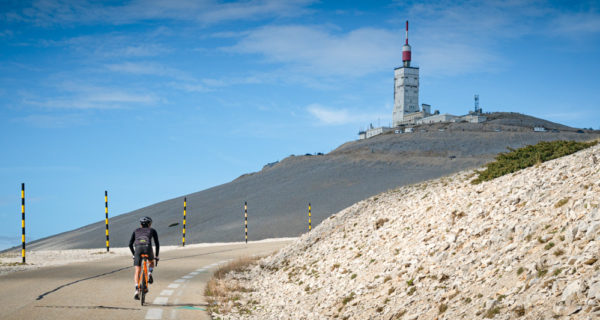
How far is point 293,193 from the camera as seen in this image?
61969 millimetres

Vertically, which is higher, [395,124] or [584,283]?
[395,124]

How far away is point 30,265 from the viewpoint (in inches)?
731

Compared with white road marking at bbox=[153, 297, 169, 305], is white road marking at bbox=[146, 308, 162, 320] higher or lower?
higher

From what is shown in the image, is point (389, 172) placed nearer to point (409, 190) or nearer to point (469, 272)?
point (409, 190)

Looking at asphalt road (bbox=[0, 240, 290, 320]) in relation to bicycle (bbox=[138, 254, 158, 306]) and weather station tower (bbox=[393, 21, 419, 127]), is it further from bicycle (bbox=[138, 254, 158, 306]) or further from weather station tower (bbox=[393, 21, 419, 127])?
weather station tower (bbox=[393, 21, 419, 127])

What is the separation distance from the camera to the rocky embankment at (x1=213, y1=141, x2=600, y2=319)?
6.75m

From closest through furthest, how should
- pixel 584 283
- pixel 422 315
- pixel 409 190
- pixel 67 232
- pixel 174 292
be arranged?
pixel 584 283
pixel 422 315
pixel 174 292
pixel 409 190
pixel 67 232

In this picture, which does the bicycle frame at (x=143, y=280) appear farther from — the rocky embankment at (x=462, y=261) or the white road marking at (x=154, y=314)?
the rocky embankment at (x=462, y=261)

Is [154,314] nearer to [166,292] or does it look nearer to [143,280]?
[143,280]

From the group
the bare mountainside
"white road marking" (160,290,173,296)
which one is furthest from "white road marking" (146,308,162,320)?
the bare mountainside

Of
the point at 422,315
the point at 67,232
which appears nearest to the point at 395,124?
the point at 67,232

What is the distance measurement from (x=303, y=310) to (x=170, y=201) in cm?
6557

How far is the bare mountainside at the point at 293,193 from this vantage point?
48.4m

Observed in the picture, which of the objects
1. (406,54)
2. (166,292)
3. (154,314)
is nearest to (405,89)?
(406,54)
